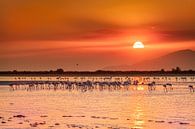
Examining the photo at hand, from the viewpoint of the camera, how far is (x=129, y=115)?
45.4 meters

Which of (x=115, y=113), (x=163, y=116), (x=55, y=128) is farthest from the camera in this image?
(x=115, y=113)

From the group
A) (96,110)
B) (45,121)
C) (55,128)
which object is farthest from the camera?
(96,110)

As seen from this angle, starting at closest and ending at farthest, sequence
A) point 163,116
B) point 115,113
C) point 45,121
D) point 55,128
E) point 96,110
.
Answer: point 55,128 < point 45,121 < point 163,116 < point 115,113 < point 96,110

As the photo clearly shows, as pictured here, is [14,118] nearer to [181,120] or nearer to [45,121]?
[45,121]

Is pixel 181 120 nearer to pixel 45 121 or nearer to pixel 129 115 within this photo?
pixel 129 115

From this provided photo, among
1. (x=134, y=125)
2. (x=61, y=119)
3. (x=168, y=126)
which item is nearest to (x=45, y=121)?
(x=61, y=119)

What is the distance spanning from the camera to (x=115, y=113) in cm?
4728

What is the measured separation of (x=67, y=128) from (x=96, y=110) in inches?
598

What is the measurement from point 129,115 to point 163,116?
3.09 meters

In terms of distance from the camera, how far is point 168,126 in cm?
3694

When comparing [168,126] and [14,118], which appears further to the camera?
[14,118]

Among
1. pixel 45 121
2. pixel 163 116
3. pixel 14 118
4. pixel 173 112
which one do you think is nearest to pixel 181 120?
pixel 163 116

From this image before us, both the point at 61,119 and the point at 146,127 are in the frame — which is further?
the point at 61,119

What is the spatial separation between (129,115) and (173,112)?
17.5 ft
